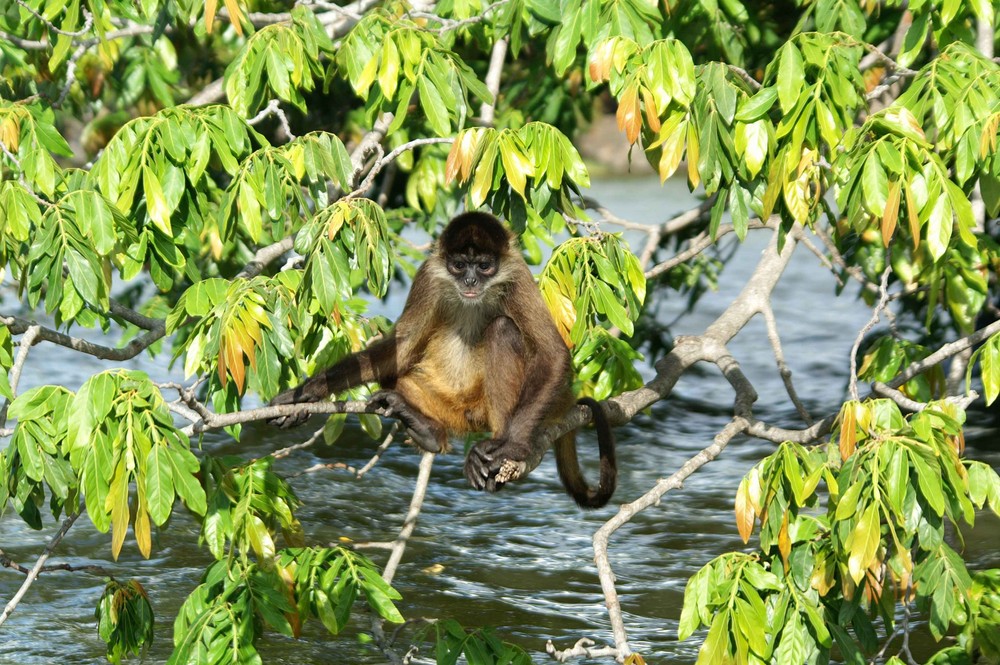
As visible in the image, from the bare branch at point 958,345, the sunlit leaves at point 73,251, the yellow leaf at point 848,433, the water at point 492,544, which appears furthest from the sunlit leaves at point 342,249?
the water at point 492,544

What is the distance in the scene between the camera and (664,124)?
4938 mm

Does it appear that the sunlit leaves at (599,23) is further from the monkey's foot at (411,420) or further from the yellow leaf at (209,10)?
the monkey's foot at (411,420)

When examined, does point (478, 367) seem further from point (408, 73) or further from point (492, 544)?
point (492, 544)

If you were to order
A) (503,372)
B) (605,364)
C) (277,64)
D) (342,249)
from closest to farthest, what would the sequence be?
(342,249) → (277,64) → (503,372) → (605,364)

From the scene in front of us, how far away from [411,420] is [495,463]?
1.69 ft

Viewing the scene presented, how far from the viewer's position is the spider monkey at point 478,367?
562cm

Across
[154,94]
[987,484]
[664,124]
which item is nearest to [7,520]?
[154,94]

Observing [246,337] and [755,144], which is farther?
[755,144]

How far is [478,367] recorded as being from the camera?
20.5 feet

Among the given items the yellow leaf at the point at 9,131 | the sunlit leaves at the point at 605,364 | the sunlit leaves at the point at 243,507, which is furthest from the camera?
the sunlit leaves at the point at 605,364

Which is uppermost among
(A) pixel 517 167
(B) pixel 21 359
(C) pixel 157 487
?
(A) pixel 517 167

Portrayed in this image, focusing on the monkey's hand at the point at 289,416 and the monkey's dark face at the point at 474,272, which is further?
the monkey's dark face at the point at 474,272

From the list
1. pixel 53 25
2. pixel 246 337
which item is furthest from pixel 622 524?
pixel 53 25

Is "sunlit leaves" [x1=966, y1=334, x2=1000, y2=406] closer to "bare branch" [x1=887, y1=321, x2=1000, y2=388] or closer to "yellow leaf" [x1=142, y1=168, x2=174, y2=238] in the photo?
"bare branch" [x1=887, y1=321, x2=1000, y2=388]
